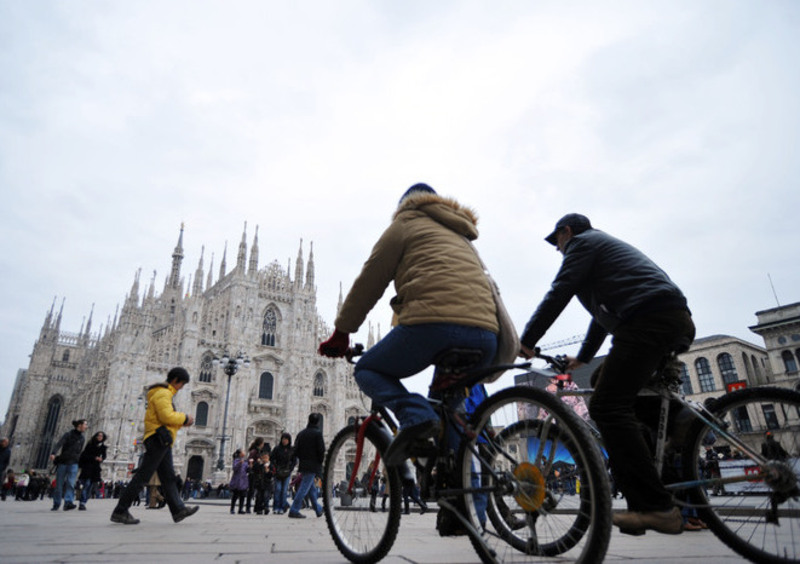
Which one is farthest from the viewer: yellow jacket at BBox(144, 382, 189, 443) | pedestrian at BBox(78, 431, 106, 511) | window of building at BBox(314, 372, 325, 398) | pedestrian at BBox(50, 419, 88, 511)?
window of building at BBox(314, 372, 325, 398)

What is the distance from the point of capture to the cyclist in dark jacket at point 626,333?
2.05 meters

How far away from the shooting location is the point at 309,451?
27.9ft

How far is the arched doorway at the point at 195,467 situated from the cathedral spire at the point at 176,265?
90.2ft

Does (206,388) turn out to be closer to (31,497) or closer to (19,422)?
(31,497)

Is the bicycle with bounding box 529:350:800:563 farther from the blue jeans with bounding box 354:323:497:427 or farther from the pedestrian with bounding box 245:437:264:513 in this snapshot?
the pedestrian with bounding box 245:437:264:513

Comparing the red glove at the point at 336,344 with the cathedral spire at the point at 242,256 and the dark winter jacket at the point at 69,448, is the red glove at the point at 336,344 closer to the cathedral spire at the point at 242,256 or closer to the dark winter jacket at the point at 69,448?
the dark winter jacket at the point at 69,448

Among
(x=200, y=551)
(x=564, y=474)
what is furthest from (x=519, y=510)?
(x=200, y=551)

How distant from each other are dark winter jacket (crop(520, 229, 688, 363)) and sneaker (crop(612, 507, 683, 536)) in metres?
0.85

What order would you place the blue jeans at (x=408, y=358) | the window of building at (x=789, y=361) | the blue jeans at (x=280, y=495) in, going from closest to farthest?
the blue jeans at (x=408, y=358)
the blue jeans at (x=280, y=495)
the window of building at (x=789, y=361)

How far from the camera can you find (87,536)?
11.9 ft

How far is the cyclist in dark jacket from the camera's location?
6.74ft

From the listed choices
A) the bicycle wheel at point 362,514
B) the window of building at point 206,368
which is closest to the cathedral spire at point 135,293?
the window of building at point 206,368

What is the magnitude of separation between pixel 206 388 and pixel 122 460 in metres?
6.45

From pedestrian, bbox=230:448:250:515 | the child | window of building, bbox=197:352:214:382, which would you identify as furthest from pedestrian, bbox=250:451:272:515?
window of building, bbox=197:352:214:382
